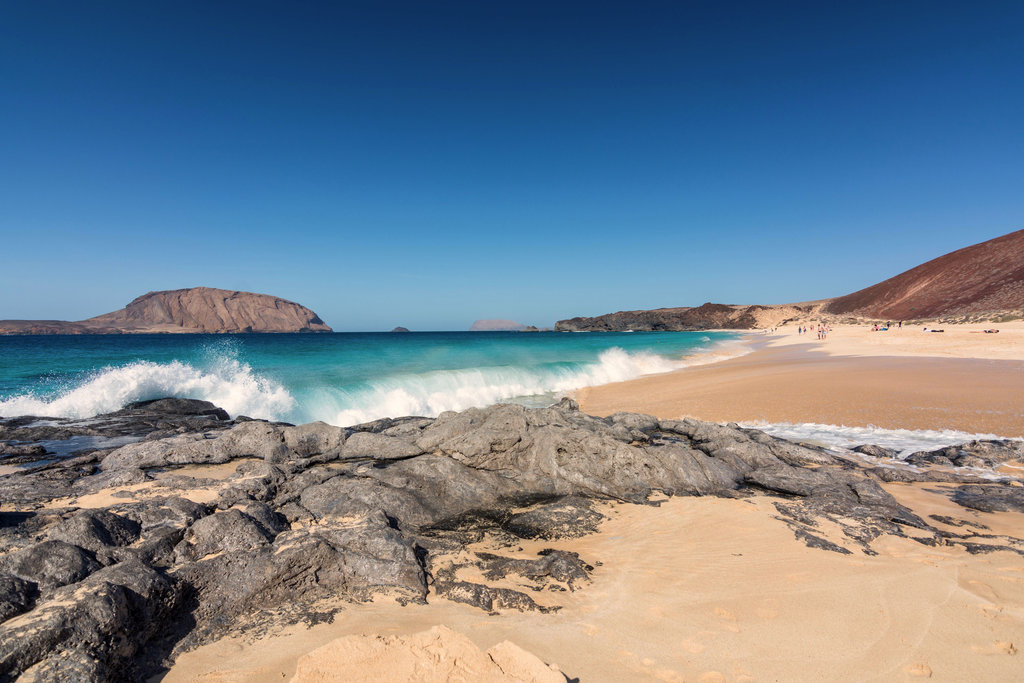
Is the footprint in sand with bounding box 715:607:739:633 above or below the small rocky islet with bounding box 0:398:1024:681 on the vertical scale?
below

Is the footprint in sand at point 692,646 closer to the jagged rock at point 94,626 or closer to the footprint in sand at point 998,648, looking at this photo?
the footprint in sand at point 998,648

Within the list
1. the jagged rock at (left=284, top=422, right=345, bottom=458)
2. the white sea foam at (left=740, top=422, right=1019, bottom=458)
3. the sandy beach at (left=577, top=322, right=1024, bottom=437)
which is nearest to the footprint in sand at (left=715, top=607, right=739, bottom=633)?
the jagged rock at (left=284, top=422, right=345, bottom=458)

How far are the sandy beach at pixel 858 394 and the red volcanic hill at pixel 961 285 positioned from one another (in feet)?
154

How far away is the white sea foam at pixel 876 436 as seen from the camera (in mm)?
8812

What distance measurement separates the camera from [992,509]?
5.48m

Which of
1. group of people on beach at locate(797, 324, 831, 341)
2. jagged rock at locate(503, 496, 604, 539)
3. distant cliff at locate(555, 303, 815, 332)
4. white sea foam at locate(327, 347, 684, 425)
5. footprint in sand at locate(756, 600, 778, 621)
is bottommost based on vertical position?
white sea foam at locate(327, 347, 684, 425)

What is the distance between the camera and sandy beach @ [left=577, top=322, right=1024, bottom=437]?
10953 millimetres

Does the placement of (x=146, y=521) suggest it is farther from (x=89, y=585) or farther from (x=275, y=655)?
(x=275, y=655)

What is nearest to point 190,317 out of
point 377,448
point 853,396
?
point 377,448

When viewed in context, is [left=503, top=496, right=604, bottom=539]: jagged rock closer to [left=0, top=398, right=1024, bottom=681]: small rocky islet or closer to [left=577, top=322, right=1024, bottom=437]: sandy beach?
[left=0, top=398, right=1024, bottom=681]: small rocky islet

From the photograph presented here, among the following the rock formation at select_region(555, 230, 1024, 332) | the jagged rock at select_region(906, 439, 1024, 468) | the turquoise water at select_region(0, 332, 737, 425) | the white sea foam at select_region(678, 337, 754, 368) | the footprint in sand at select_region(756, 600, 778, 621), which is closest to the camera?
the footprint in sand at select_region(756, 600, 778, 621)

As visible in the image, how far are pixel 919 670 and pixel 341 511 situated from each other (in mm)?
5068

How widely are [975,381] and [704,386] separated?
8.46m

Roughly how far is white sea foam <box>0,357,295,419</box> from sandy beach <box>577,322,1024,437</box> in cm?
1170
